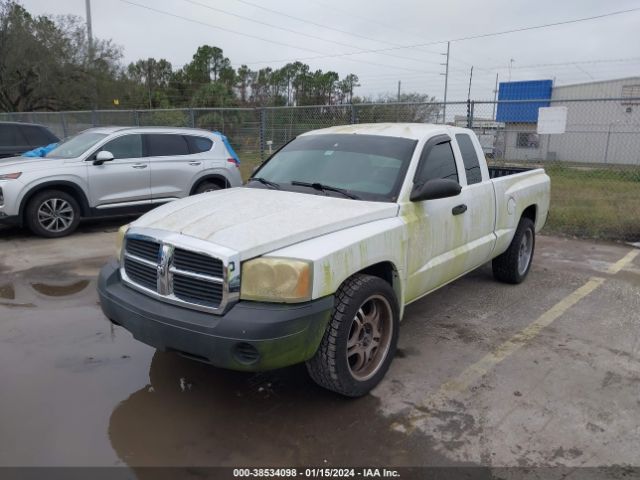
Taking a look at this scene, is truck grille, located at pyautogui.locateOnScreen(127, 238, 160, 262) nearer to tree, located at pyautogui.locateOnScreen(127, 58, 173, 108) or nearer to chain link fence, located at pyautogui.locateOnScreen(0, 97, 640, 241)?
chain link fence, located at pyautogui.locateOnScreen(0, 97, 640, 241)

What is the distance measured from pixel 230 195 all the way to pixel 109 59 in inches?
1356

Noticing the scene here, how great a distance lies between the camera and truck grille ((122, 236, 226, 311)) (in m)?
3.02

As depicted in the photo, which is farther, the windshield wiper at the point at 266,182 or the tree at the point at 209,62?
the tree at the point at 209,62

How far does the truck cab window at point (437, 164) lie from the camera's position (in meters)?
4.25

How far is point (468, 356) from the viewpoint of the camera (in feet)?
13.8

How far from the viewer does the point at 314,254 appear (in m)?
3.03

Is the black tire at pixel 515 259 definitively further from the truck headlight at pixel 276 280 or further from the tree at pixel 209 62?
the tree at pixel 209 62

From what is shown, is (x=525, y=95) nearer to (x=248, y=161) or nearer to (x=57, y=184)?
(x=248, y=161)

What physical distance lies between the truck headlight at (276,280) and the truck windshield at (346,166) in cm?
119

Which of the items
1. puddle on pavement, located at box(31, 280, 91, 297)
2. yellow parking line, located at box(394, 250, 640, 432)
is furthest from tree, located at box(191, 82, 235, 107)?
yellow parking line, located at box(394, 250, 640, 432)

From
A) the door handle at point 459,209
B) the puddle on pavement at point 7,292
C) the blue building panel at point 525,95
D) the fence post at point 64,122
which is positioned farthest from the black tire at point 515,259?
the blue building panel at point 525,95

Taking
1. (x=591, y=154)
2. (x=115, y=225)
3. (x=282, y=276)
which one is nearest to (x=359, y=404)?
(x=282, y=276)

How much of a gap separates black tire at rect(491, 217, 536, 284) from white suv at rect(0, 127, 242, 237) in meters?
5.64

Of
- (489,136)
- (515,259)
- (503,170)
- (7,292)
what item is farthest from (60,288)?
(489,136)
